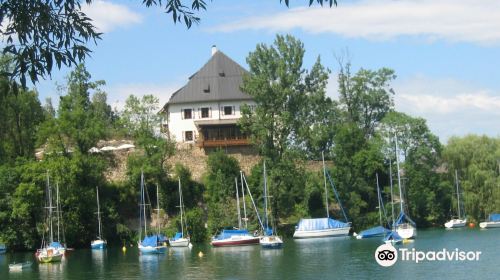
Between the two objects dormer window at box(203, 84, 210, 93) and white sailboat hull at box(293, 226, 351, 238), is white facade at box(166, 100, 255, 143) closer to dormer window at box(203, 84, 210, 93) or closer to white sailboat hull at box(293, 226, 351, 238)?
dormer window at box(203, 84, 210, 93)

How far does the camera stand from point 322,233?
7000 centimetres

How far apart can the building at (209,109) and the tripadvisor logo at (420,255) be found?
→ 31.1 metres

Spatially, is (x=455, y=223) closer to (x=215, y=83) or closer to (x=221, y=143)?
(x=221, y=143)

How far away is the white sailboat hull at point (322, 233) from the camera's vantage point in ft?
228

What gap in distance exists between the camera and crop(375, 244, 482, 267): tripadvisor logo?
148 feet

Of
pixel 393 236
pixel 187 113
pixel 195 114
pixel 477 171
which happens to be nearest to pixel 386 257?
pixel 393 236

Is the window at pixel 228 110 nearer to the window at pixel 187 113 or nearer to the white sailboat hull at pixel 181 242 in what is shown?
the window at pixel 187 113

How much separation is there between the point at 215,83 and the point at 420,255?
134 ft

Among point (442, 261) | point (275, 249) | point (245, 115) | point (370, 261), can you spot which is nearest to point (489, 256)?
point (442, 261)

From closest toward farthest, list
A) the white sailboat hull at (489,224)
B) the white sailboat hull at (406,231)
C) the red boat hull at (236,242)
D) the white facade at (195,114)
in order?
the white sailboat hull at (406,231), the red boat hull at (236,242), the white sailboat hull at (489,224), the white facade at (195,114)

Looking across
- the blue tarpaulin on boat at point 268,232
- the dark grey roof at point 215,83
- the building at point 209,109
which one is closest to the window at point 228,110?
the building at point 209,109

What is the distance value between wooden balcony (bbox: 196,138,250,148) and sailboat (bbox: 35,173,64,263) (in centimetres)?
1769

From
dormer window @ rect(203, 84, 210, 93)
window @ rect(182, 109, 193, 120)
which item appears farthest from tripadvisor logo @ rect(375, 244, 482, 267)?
dormer window @ rect(203, 84, 210, 93)

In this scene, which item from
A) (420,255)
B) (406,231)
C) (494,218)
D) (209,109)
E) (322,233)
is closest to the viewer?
(420,255)
